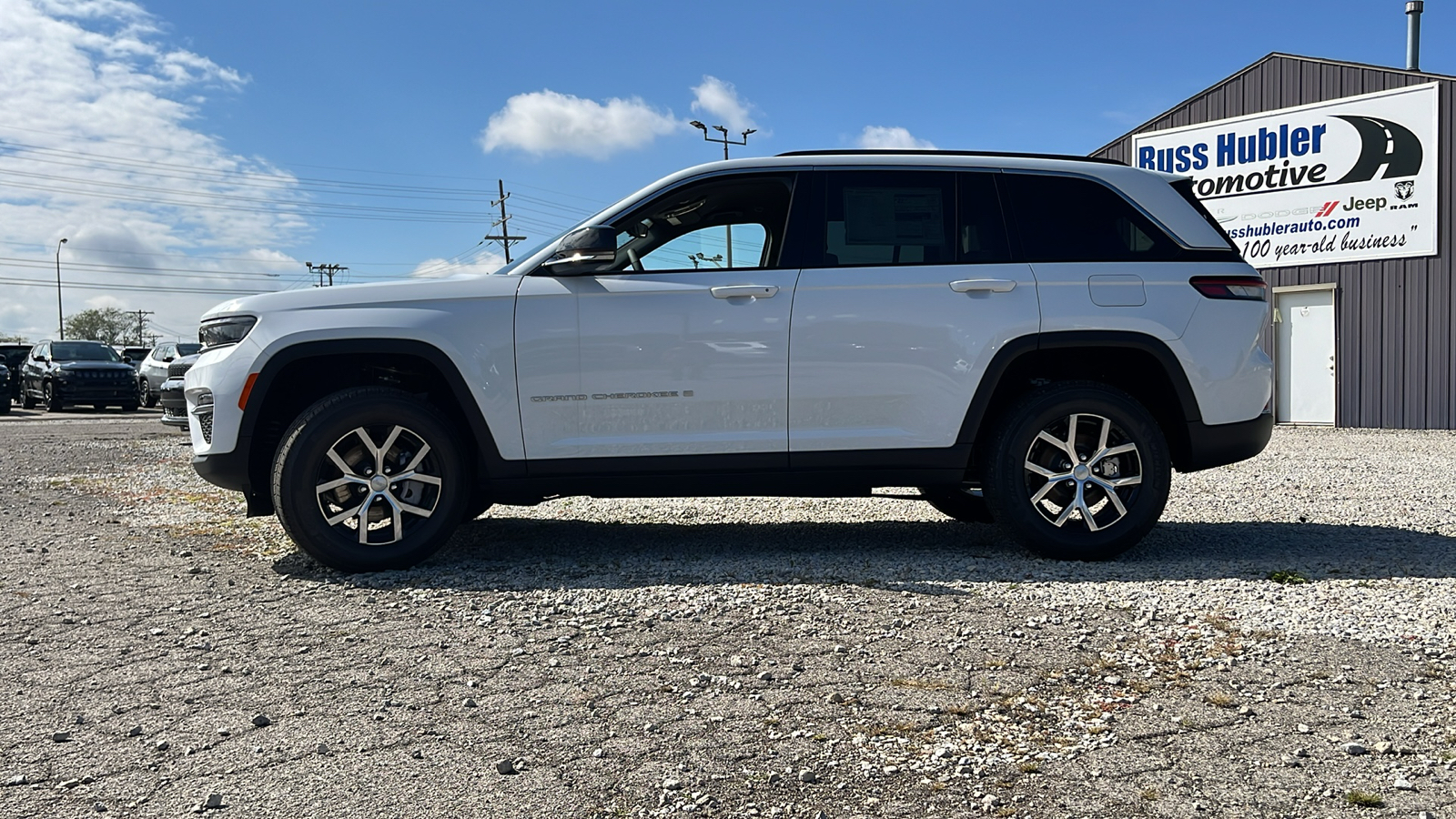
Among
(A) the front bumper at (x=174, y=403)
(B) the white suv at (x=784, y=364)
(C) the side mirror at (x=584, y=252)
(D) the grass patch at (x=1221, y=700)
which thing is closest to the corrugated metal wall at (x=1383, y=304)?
(B) the white suv at (x=784, y=364)

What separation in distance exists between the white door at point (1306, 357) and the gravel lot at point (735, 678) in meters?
12.7

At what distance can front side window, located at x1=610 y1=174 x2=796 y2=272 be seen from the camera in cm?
489

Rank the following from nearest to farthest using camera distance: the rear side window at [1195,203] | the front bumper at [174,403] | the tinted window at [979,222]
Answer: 1. the tinted window at [979,222]
2. the rear side window at [1195,203]
3. the front bumper at [174,403]

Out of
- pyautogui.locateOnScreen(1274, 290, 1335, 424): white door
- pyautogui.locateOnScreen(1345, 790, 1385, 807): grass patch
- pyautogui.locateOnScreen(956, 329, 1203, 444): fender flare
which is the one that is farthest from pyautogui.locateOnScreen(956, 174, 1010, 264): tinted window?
pyautogui.locateOnScreen(1274, 290, 1335, 424): white door

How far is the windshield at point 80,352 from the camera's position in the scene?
23578 mm

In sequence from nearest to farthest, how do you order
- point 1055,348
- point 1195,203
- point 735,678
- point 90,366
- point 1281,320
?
point 735,678
point 1055,348
point 1195,203
point 1281,320
point 90,366

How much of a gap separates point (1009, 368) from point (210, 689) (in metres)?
3.66

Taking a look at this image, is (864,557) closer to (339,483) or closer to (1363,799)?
(339,483)

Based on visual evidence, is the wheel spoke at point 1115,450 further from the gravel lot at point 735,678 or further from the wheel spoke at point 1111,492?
the gravel lot at point 735,678

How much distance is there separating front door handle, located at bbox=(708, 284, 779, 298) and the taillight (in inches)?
79.6

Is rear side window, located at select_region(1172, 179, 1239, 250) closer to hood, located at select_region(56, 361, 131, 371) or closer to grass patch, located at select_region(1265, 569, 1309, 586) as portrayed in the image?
grass patch, located at select_region(1265, 569, 1309, 586)

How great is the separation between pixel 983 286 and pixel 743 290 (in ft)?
3.69

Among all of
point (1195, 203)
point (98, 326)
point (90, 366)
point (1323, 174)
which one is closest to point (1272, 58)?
point (1323, 174)

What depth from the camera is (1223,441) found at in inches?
195
